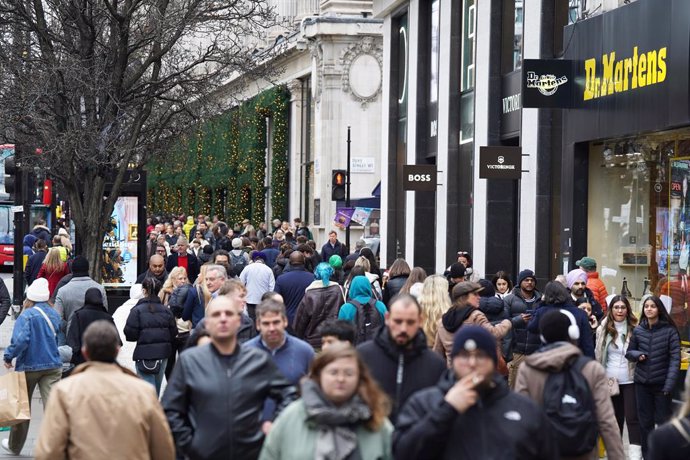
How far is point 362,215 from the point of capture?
33656 millimetres

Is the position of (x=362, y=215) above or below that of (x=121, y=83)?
below

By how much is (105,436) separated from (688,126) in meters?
10.7

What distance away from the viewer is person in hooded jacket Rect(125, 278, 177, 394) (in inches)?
520

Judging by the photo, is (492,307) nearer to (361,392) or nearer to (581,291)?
(581,291)

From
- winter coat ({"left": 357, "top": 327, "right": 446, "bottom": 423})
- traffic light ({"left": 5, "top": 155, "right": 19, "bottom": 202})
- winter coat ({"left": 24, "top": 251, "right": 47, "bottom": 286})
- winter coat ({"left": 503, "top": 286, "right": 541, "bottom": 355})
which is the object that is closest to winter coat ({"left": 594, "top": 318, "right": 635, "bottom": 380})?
winter coat ({"left": 503, "top": 286, "right": 541, "bottom": 355})

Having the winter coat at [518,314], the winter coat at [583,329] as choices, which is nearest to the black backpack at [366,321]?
the winter coat at [518,314]

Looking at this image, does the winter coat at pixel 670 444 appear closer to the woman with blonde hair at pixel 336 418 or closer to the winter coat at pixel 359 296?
the woman with blonde hair at pixel 336 418

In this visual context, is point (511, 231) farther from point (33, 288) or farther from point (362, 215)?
point (33, 288)

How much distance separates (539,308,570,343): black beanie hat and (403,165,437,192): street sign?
19591 mm

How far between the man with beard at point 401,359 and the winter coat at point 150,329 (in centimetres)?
601

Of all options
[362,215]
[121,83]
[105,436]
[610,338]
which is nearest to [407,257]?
[362,215]

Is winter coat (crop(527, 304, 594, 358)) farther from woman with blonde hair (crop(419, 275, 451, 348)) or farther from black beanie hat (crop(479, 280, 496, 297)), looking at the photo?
black beanie hat (crop(479, 280, 496, 297))

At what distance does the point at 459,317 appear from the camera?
36.2 ft

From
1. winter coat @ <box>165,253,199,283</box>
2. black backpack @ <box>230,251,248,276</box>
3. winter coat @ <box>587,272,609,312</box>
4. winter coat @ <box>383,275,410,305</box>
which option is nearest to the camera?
winter coat @ <box>383,275,410,305</box>
